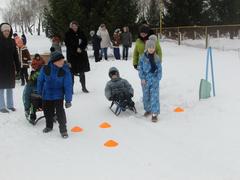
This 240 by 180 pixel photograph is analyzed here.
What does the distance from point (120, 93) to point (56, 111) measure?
2.06 m

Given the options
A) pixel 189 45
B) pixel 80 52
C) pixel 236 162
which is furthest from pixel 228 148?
pixel 189 45

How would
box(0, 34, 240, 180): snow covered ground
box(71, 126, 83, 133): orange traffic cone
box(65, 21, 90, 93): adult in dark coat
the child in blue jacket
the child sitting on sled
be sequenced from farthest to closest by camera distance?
box(65, 21, 90, 93): adult in dark coat
the child sitting on sled
box(71, 126, 83, 133): orange traffic cone
the child in blue jacket
box(0, 34, 240, 180): snow covered ground

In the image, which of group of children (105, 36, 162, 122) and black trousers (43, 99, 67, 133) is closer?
black trousers (43, 99, 67, 133)

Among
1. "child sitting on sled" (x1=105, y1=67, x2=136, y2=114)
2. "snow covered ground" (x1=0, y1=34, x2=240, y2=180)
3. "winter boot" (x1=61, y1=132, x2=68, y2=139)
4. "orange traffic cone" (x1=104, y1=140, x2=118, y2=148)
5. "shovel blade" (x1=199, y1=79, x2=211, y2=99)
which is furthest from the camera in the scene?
"shovel blade" (x1=199, y1=79, x2=211, y2=99)

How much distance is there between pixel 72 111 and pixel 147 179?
478 cm

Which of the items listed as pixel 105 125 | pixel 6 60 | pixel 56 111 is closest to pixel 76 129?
pixel 105 125

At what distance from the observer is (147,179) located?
580 cm

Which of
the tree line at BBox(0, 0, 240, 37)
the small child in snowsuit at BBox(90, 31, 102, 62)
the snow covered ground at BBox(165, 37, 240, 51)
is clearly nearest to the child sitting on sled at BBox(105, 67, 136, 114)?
the small child in snowsuit at BBox(90, 31, 102, 62)

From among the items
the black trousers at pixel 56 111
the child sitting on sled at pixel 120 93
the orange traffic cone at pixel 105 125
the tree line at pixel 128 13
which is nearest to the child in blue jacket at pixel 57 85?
the black trousers at pixel 56 111

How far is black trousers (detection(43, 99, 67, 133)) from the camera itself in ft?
25.9

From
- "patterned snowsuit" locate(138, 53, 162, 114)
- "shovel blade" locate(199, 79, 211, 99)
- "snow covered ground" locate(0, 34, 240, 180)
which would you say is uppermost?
"patterned snowsuit" locate(138, 53, 162, 114)

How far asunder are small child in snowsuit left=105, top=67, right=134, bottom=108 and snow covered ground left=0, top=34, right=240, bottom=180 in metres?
0.38

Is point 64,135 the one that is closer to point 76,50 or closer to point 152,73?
point 152,73

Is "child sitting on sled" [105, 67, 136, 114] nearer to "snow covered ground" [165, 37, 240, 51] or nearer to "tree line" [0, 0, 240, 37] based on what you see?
"tree line" [0, 0, 240, 37]
